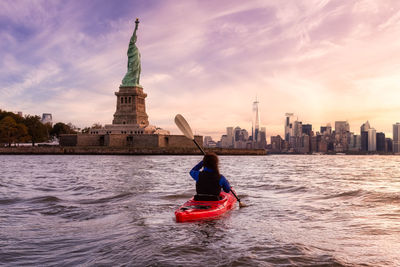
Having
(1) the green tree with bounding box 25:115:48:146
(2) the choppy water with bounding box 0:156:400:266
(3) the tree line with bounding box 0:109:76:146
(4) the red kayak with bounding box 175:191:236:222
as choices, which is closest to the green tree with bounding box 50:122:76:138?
(3) the tree line with bounding box 0:109:76:146

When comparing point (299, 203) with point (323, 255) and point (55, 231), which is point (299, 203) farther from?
point (55, 231)

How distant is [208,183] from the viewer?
9539 mm

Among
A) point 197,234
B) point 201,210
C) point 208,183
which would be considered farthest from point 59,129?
point 197,234

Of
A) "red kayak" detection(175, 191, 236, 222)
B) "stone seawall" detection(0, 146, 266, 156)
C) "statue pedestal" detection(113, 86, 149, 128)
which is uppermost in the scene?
"statue pedestal" detection(113, 86, 149, 128)

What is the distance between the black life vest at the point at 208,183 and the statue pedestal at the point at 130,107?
75287 mm

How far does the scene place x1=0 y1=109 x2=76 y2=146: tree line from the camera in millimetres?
82000

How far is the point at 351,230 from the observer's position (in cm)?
802

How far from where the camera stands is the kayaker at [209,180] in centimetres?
935

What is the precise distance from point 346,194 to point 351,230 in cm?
779

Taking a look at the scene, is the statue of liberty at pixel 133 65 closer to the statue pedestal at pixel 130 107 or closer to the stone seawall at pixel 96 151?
the statue pedestal at pixel 130 107

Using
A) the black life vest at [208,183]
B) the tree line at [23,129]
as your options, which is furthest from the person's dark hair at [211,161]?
the tree line at [23,129]

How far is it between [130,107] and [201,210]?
78.5 meters

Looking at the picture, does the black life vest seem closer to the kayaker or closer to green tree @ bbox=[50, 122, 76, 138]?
the kayaker

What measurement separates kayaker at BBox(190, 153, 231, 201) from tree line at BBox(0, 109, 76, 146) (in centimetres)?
8349
